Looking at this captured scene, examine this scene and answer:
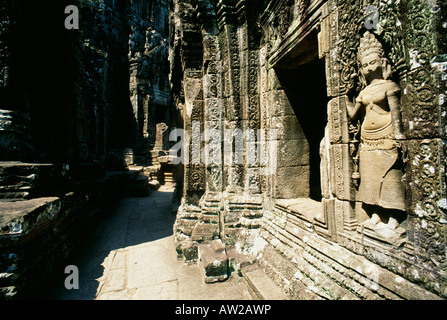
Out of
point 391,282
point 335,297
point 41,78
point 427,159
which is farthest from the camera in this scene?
point 41,78

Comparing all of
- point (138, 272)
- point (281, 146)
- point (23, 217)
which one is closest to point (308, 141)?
point (281, 146)

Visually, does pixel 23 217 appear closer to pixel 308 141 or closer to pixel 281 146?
pixel 281 146

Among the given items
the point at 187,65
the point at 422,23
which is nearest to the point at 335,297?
the point at 422,23

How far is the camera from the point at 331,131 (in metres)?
2.17

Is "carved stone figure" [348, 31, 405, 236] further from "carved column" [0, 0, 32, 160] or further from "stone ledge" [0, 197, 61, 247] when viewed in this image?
"carved column" [0, 0, 32, 160]

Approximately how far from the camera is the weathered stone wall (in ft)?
4.58

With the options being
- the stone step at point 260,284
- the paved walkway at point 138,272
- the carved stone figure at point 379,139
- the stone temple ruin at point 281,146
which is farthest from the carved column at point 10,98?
the carved stone figure at point 379,139

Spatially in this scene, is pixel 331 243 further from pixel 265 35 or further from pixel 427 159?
pixel 265 35

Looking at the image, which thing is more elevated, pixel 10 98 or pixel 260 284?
pixel 10 98

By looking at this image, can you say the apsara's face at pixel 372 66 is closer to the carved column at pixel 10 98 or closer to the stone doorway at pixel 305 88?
the stone doorway at pixel 305 88

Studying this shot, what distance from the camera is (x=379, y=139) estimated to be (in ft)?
5.62

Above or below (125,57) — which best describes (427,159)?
below

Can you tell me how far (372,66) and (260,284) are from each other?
97.4 inches

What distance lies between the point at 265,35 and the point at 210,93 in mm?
1306
